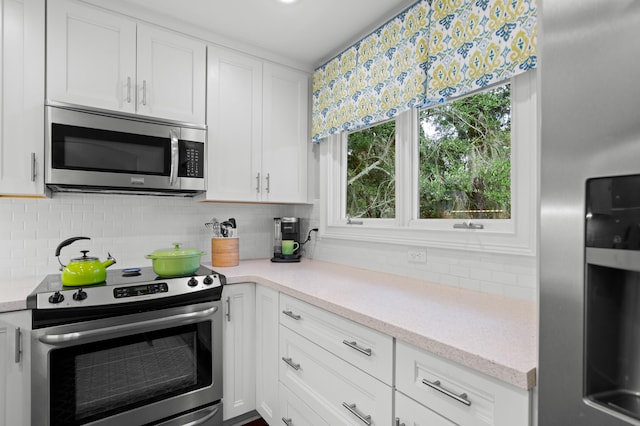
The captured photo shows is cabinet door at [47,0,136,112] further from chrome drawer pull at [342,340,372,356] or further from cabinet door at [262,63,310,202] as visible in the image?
chrome drawer pull at [342,340,372,356]

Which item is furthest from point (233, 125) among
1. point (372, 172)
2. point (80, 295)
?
point (80, 295)

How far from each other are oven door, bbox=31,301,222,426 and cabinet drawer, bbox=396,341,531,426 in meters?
1.17

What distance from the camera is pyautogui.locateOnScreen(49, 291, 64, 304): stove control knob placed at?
1.50 meters

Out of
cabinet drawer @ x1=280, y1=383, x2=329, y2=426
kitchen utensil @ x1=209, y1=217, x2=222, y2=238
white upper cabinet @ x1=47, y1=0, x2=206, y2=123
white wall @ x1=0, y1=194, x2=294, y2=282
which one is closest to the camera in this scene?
cabinet drawer @ x1=280, y1=383, x2=329, y2=426

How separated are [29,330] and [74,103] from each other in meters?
1.15

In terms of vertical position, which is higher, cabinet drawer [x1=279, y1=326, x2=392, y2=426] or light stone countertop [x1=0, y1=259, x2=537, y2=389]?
light stone countertop [x1=0, y1=259, x2=537, y2=389]

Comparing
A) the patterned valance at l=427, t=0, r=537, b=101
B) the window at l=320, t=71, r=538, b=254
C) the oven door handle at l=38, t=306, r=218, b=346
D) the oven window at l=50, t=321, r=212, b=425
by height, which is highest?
the patterned valance at l=427, t=0, r=537, b=101

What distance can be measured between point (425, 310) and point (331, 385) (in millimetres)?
537

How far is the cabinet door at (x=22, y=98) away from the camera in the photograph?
1.68 meters

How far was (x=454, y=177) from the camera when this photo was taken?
6.04 ft

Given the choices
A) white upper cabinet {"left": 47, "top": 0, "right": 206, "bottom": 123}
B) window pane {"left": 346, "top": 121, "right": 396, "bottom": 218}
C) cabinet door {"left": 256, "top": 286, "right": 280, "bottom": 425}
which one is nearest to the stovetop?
cabinet door {"left": 256, "top": 286, "right": 280, "bottom": 425}

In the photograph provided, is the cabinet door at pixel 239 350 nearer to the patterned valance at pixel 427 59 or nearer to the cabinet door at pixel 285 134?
the cabinet door at pixel 285 134

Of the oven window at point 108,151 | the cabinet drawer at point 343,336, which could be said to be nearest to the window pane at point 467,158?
the cabinet drawer at point 343,336

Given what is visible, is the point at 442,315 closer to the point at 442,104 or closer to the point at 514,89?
the point at 514,89
